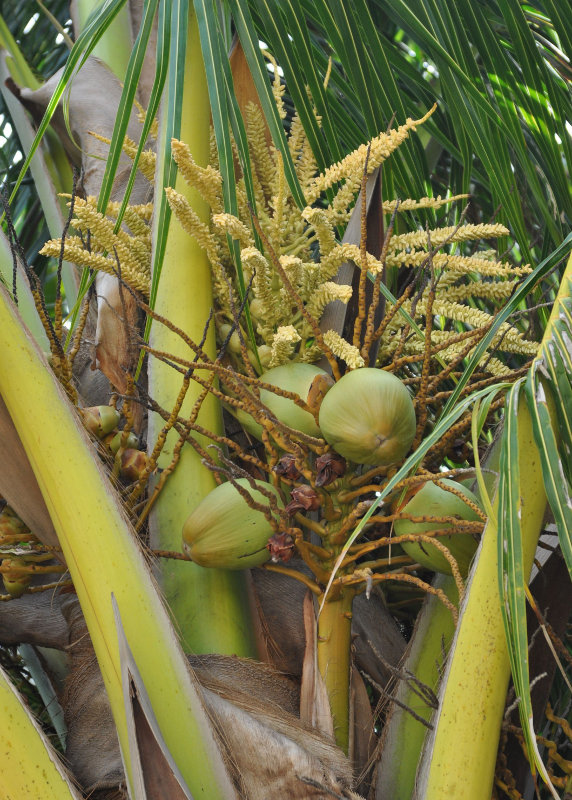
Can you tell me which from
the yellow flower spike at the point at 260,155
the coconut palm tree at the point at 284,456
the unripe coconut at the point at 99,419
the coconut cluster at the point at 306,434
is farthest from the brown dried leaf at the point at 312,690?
the yellow flower spike at the point at 260,155

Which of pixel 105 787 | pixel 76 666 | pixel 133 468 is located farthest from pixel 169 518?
pixel 105 787

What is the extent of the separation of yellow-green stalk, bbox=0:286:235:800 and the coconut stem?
0.20 meters

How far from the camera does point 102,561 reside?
3.28 ft

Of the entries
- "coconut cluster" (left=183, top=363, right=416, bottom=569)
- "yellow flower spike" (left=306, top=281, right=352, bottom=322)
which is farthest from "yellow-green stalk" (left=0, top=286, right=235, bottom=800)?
"yellow flower spike" (left=306, top=281, right=352, bottom=322)

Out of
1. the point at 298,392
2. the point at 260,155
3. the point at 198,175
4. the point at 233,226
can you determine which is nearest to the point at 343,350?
the point at 298,392

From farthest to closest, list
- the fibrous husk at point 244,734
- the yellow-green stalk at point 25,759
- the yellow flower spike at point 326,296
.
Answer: the yellow flower spike at point 326,296 < the fibrous husk at point 244,734 < the yellow-green stalk at point 25,759

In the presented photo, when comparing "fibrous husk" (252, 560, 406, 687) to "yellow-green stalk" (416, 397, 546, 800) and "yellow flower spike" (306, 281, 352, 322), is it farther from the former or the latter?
"yellow flower spike" (306, 281, 352, 322)

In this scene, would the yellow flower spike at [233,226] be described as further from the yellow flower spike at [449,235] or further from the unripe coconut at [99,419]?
the unripe coconut at [99,419]

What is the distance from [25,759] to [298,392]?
541 millimetres

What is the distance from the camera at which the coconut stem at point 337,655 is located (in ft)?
3.71

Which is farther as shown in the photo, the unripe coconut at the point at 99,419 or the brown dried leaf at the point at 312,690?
the unripe coconut at the point at 99,419

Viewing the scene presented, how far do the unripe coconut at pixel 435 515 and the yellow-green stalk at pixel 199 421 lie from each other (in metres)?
0.28

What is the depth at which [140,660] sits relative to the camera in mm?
966

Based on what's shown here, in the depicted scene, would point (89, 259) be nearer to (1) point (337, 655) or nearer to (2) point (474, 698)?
(1) point (337, 655)
